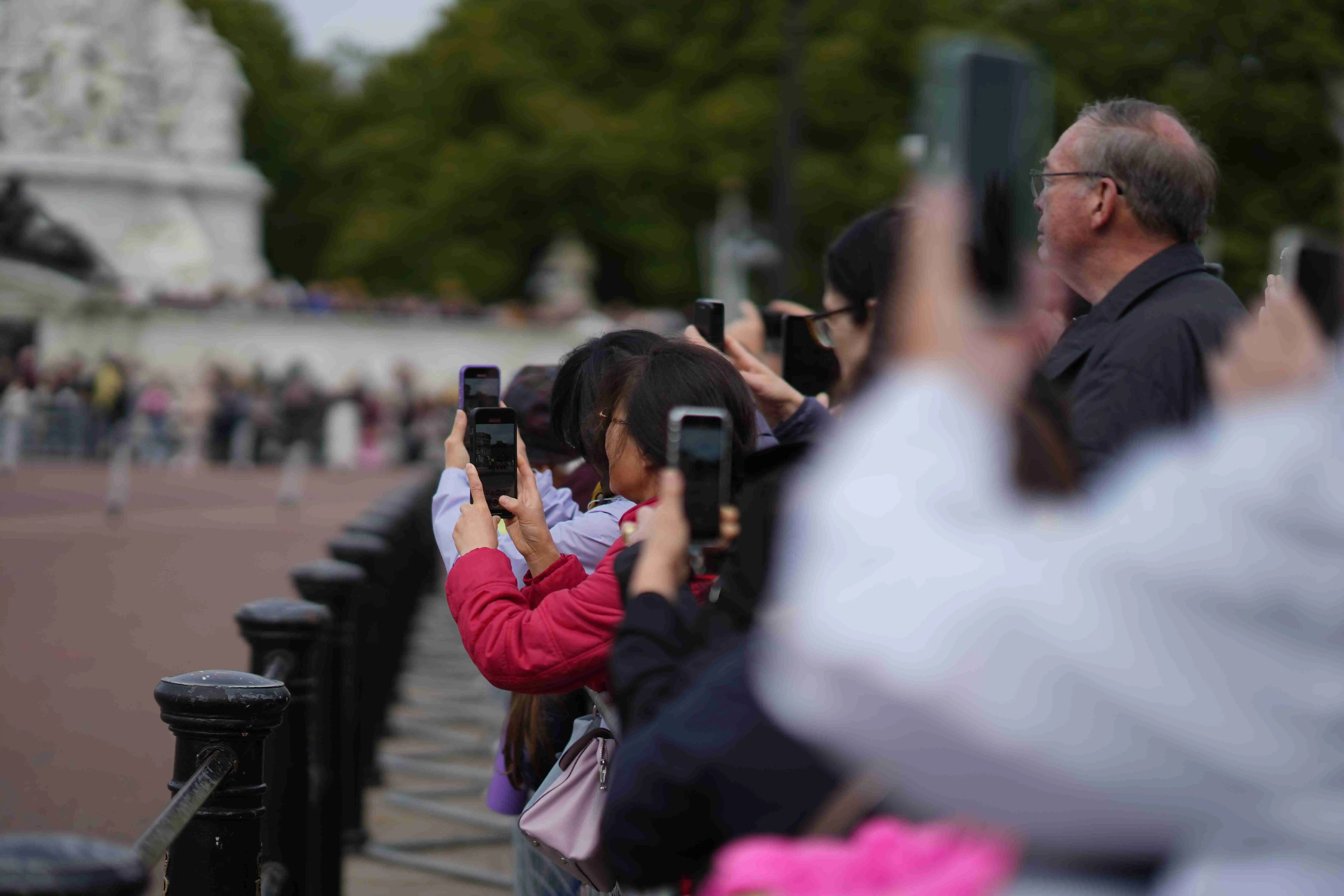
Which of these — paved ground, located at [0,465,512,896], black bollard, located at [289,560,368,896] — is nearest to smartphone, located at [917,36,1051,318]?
black bollard, located at [289,560,368,896]

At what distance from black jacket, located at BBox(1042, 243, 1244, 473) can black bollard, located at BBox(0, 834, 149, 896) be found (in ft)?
4.68

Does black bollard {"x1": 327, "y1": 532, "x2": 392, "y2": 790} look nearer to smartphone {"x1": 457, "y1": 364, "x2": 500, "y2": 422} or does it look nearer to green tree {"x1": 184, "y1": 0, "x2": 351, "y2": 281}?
smartphone {"x1": 457, "y1": 364, "x2": 500, "y2": 422}

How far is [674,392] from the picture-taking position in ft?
9.34

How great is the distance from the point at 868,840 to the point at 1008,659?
0.93 feet

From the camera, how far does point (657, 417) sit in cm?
285

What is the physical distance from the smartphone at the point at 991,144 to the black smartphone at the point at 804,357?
2550 millimetres

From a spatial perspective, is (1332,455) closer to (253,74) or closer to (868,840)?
(868,840)

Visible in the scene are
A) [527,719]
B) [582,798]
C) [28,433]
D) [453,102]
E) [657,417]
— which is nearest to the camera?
[657,417]

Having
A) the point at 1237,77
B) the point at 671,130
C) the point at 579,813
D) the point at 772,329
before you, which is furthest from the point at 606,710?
the point at 671,130

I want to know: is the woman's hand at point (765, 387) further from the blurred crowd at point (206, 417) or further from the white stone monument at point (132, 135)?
the white stone monument at point (132, 135)

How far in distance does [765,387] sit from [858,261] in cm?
61

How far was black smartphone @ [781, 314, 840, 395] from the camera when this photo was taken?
4.20m

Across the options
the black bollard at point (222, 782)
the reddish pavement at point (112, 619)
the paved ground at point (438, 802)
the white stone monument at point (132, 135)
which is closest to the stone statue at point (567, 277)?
the white stone monument at point (132, 135)

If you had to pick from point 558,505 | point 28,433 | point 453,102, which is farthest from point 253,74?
point 558,505
